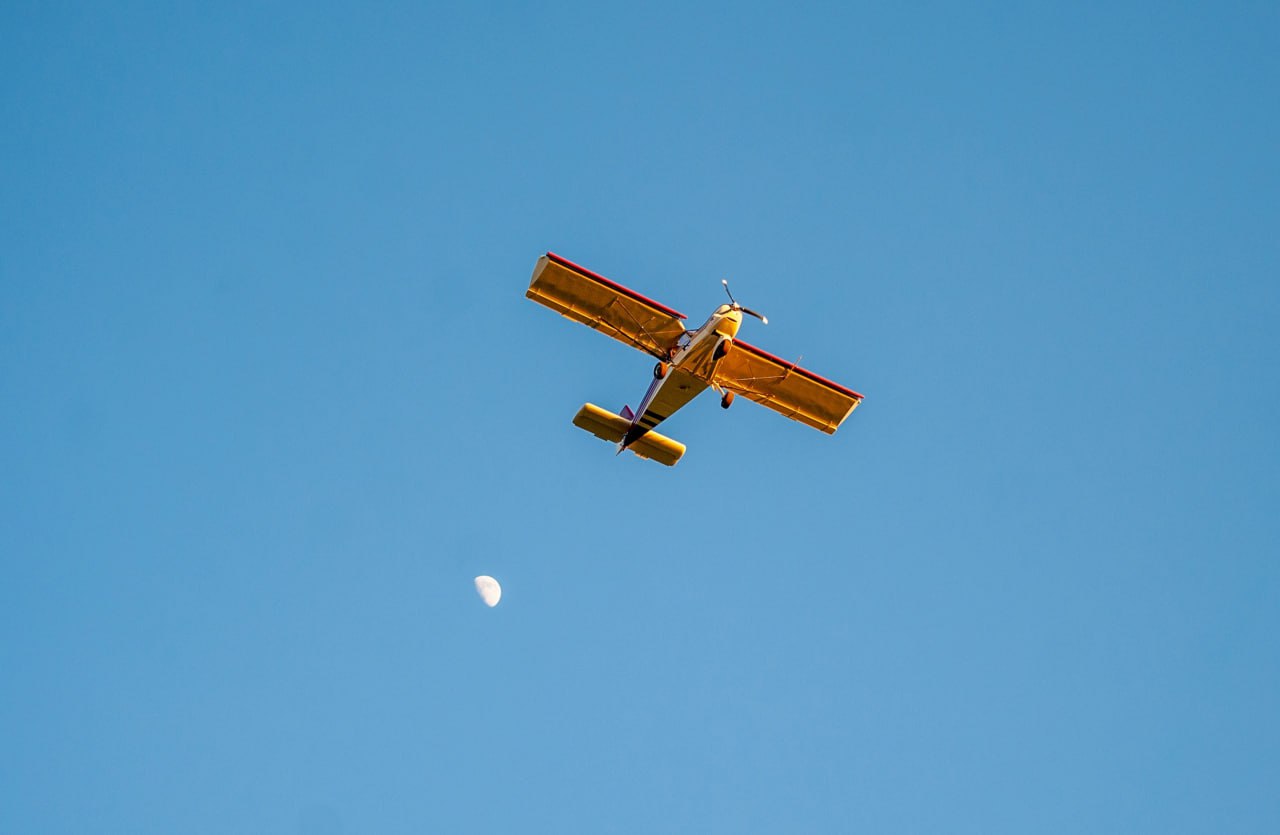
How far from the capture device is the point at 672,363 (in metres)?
25.6

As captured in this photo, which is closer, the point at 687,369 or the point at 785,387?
the point at 687,369

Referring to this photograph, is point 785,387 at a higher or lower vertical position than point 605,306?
higher

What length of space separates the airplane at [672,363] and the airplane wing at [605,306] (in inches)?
0.8

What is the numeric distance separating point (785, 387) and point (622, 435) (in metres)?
3.73

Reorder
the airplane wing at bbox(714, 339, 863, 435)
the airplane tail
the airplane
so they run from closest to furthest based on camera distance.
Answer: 1. the airplane
2. the airplane wing at bbox(714, 339, 863, 435)
3. the airplane tail

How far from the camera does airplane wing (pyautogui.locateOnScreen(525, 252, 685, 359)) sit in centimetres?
2550

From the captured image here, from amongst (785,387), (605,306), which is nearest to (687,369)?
(605,306)

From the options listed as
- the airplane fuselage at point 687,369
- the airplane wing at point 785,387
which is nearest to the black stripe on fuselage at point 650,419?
the airplane fuselage at point 687,369

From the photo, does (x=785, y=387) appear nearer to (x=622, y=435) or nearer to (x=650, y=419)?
(x=650, y=419)

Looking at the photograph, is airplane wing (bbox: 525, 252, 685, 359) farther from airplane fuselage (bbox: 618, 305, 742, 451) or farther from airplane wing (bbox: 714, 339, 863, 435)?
airplane wing (bbox: 714, 339, 863, 435)

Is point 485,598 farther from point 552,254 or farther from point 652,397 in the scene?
point 552,254

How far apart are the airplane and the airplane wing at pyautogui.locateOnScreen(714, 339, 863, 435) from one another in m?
0.02

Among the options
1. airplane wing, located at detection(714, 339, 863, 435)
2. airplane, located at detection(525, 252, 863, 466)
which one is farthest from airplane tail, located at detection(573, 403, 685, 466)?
airplane wing, located at detection(714, 339, 863, 435)

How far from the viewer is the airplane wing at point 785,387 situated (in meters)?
26.9
